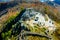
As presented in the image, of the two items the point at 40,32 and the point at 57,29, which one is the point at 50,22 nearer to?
the point at 57,29

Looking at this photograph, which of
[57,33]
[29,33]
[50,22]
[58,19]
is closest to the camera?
[29,33]

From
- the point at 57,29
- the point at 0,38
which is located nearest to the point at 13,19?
the point at 0,38

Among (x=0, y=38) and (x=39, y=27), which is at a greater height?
(x=39, y=27)

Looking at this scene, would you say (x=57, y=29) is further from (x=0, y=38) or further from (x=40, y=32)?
(x=0, y=38)

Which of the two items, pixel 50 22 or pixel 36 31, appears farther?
pixel 50 22

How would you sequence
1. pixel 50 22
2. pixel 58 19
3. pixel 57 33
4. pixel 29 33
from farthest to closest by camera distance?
pixel 58 19, pixel 50 22, pixel 57 33, pixel 29 33

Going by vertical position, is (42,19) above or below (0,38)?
above

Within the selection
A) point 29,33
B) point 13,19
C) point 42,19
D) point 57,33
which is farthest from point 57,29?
point 13,19

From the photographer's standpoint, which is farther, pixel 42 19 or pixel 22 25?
pixel 42 19

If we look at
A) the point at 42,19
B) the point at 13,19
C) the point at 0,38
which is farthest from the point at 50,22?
the point at 0,38
